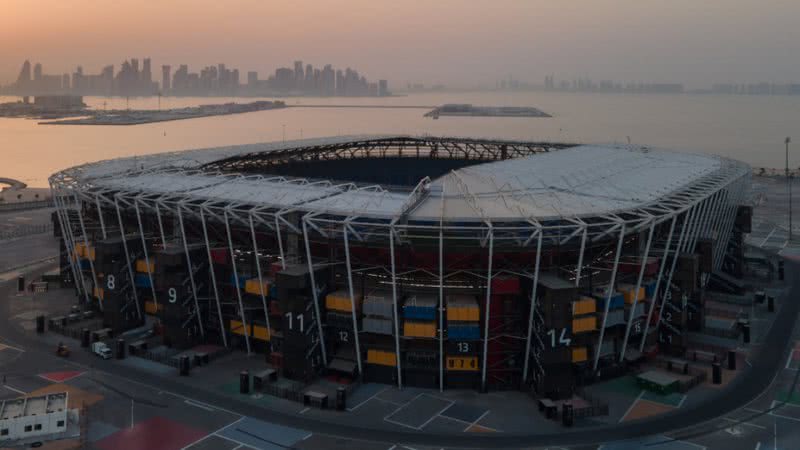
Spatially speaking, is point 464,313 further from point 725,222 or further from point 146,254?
point 725,222

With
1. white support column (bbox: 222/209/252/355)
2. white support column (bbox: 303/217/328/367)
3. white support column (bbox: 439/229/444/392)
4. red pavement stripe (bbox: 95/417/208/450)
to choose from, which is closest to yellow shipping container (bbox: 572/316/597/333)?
white support column (bbox: 439/229/444/392)

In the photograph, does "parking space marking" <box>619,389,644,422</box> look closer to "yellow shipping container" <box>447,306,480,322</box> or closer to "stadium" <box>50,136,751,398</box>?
"stadium" <box>50,136,751,398</box>

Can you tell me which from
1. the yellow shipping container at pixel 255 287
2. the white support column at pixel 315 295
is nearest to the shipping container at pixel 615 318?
the white support column at pixel 315 295

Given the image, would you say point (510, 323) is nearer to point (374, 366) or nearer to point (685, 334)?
point (374, 366)

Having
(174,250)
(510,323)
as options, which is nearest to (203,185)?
(174,250)

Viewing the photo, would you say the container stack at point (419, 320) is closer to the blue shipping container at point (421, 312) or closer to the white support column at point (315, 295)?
the blue shipping container at point (421, 312)

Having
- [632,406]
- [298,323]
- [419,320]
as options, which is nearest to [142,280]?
[298,323]
